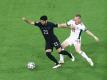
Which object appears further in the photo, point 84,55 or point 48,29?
point 84,55

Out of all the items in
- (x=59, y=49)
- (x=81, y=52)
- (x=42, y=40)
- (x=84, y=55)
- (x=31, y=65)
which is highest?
(x=42, y=40)

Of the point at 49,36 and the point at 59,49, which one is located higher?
the point at 49,36

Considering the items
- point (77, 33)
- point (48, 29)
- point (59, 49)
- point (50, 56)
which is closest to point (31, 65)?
point (50, 56)

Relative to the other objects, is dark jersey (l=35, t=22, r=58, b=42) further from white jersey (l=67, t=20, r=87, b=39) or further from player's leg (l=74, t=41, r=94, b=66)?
player's leg (l=74, t=41, r=94, b=66)

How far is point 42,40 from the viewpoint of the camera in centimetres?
1817

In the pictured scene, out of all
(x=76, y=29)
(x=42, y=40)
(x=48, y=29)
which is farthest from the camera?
Result: (x=42, y=40)

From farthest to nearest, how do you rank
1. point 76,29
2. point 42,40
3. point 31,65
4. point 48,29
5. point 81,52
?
point 42,40 < point 31,65 < point 81,52 < point 76,29 < point 48,29

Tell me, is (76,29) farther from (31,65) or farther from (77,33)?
(31,65)

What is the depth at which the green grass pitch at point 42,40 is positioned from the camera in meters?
15.6

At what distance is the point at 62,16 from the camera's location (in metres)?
20.2

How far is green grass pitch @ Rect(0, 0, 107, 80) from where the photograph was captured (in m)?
15.6

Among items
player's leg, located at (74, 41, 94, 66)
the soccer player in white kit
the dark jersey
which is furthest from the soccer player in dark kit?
player's leg, located at (74, 41, 94, 66)

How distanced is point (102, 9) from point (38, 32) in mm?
4190

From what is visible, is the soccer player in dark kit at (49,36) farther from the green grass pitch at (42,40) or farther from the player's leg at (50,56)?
the green grass pitch at (42,40)
